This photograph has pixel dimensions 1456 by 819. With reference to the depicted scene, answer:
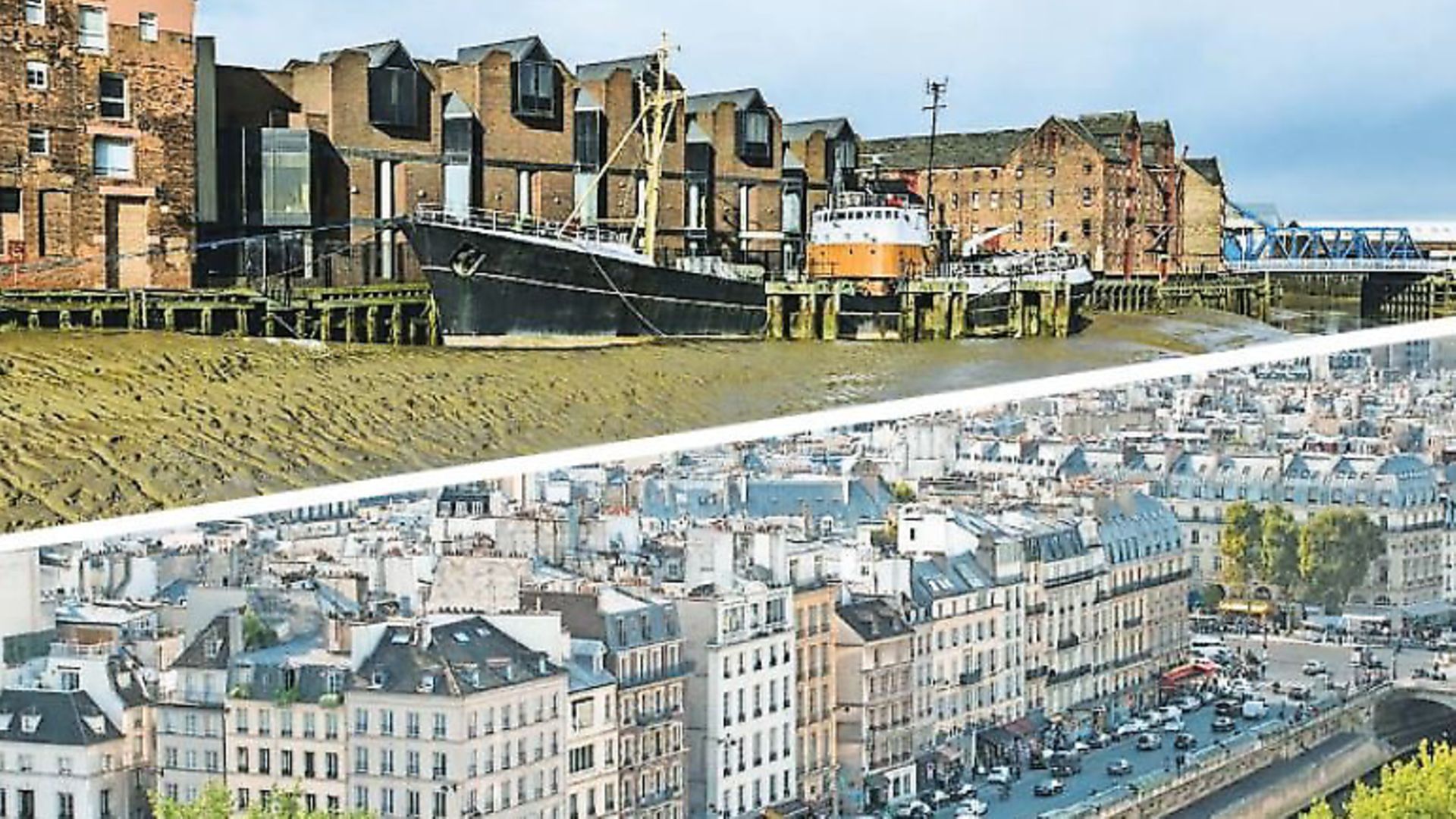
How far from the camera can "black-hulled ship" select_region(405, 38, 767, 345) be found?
14.5 feet

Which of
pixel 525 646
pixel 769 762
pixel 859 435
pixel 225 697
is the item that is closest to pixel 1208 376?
pixel 859 435

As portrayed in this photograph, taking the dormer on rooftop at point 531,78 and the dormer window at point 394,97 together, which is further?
the dormer on rooftop at point 531,78

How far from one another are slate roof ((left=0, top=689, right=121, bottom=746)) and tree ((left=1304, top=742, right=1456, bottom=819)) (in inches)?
69.9

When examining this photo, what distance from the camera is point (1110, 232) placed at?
16.0 ft

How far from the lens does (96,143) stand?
394 cm

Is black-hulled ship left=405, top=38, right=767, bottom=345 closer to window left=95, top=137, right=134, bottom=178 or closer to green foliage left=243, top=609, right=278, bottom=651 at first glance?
window left=95, top=137, right=134, bottom=178

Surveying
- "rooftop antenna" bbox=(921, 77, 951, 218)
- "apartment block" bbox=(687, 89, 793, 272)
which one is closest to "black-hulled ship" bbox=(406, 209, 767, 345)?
"apartment block" bbox=(687, 89, 793, 272)

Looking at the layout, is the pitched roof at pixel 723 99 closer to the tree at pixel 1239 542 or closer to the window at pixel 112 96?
the window at pixel 112 96

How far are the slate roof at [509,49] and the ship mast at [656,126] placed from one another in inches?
9.1

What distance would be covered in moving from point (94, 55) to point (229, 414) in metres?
0.72

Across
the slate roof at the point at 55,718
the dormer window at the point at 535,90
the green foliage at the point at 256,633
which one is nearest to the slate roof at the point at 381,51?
the dormer window at the point at 535,90

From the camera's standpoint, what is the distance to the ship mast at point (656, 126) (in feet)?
14.8

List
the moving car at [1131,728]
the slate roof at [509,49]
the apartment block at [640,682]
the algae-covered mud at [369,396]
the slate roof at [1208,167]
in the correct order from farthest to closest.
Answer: the slate roof at [1208,167]
the slate roof at [509,49]
the algae-covered mud at [369,396]
the moving car at [1131,728]
the apartment block at [640,682]

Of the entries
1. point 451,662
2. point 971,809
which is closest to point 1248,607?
point 971,809
